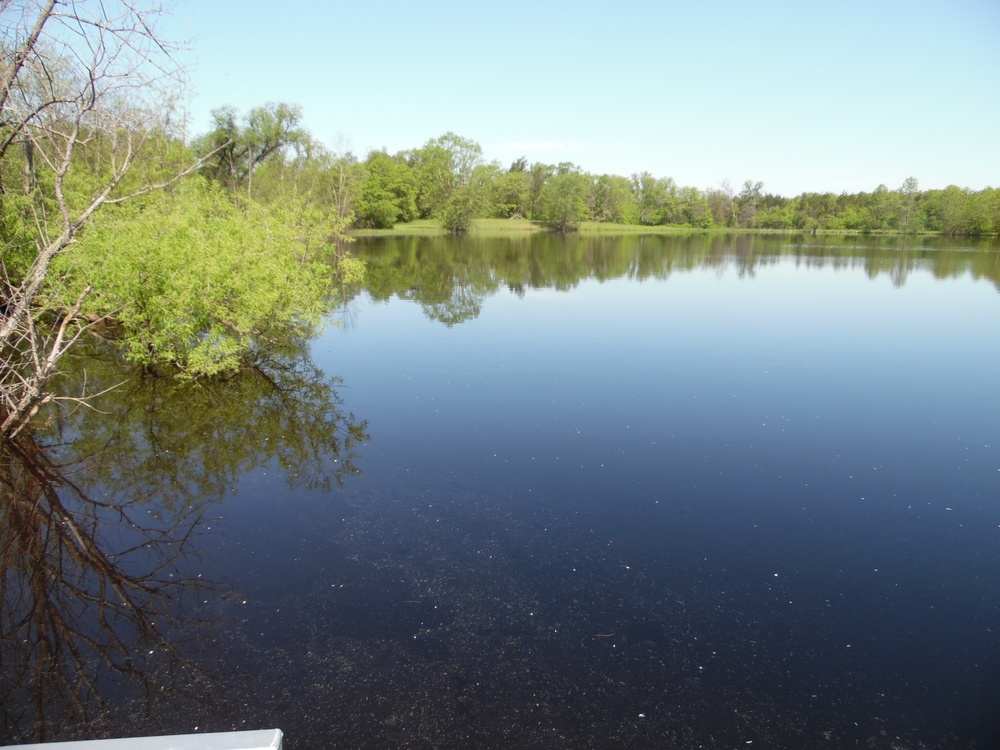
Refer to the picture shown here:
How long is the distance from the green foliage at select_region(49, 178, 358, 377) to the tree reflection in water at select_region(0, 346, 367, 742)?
106 cm

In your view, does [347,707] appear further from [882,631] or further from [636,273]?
[636,273]

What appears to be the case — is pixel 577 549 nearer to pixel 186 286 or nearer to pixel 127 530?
pixel 127 530

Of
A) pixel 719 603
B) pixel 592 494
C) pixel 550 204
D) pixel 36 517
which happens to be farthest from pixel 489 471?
pixel 550 204

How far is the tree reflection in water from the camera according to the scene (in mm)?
4758

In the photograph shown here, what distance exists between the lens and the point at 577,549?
6.82 metres

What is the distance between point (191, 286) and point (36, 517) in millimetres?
5462

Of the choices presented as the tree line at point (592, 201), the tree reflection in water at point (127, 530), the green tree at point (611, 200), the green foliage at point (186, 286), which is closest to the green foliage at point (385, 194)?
the tree line at point (592, 201)

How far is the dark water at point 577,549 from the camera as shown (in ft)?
15.4

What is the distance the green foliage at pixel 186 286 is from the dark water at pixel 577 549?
1.11 m

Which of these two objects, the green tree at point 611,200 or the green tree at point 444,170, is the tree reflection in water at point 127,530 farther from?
the green tree at point 611,200

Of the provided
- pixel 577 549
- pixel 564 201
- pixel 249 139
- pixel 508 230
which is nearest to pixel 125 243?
pixel 577 549

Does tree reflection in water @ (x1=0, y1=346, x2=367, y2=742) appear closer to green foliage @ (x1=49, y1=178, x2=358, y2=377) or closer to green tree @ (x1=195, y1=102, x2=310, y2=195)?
green foliage @ (x1=49, y1=178, x2=358, y2=377)

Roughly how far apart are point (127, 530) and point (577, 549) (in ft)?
17.5

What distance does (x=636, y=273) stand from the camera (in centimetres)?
3519
